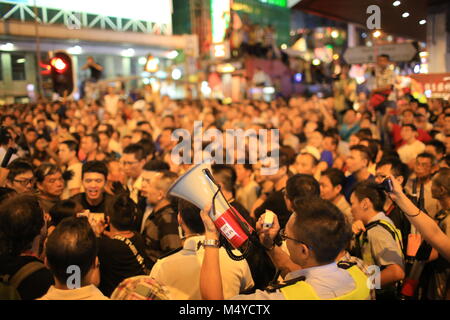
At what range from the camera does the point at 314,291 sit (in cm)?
204

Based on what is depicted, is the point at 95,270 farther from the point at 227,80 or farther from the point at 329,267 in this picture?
the point at 227,80

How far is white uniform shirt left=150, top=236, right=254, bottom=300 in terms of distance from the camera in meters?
2.50

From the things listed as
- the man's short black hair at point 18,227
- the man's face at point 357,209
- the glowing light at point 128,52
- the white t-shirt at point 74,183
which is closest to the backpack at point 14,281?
the man's short black hair at point 18,227

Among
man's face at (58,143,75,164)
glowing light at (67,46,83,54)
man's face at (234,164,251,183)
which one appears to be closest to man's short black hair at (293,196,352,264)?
man's face at (234,164,251,183)

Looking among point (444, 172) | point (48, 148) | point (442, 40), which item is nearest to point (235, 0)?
point (442, 40)

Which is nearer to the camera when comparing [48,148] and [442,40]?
[48,148]

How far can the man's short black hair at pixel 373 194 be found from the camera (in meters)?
3.26

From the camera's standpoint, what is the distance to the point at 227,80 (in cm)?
2606

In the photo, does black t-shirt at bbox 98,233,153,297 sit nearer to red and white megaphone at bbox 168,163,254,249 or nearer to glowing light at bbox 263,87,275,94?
red and white megaphone at bbox 168,163,254,249

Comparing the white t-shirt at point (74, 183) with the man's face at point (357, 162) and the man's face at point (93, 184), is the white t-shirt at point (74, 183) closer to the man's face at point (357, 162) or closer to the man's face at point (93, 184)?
the man's face at point (93, 184)

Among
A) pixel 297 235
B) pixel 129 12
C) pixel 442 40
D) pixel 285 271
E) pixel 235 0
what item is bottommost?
pixel 285 271

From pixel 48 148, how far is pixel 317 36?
40191mm

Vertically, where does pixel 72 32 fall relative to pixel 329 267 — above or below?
above

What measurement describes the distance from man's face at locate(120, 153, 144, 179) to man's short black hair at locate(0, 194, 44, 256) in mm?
3085
